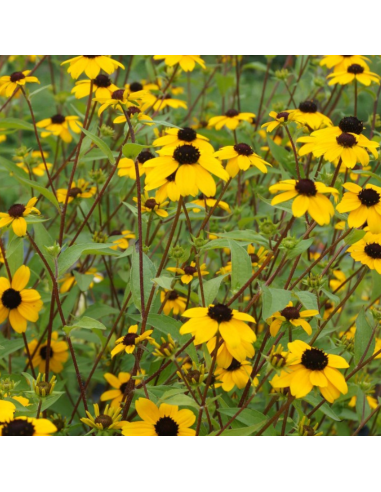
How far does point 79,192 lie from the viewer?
1397 mm

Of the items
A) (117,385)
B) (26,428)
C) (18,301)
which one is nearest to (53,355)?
(117,385)

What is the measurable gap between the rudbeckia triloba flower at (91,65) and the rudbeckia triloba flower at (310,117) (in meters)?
0.39

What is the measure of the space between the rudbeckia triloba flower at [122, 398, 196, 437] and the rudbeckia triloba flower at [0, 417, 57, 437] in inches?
7.9

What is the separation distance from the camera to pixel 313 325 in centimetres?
116

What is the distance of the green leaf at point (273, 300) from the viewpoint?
803 millimetres

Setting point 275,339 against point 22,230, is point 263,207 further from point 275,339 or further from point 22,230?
point 22,230

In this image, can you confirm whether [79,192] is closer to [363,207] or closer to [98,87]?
[98,87]

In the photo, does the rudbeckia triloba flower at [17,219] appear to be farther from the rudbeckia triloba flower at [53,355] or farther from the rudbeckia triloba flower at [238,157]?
the rudbeckia triloba flower at [53,355]

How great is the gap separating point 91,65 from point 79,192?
33 centimetres

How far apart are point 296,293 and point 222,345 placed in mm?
143

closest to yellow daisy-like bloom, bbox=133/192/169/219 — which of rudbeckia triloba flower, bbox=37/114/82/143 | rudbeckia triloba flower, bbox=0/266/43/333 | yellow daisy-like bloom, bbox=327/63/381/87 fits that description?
rudbeckia triloba flower, bbox=0/266/43/333

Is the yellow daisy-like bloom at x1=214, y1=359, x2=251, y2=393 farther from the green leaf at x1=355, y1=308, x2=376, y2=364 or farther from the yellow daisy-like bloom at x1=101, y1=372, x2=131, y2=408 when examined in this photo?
the yellow daisy-like bloom at x1=101, y1=372, x2=131, y2=408

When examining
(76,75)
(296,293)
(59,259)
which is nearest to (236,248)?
(296,293)

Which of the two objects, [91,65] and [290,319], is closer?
[290,319]
